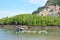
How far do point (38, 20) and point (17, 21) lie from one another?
10.3 metres

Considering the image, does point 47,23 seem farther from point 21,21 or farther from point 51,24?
point 21,21

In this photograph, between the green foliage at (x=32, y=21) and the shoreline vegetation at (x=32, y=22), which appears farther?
the green foliage at (x=32, y=21)

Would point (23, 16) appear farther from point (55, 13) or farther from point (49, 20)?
point (55, 13)

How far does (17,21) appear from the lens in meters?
114

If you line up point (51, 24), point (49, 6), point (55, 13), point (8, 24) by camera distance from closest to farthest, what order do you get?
point (51, 24) < point (8, 24) < point (55, 13) < point (49, 6)

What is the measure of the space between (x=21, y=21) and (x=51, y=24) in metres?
14.3

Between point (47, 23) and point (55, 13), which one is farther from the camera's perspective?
point (55, 13)

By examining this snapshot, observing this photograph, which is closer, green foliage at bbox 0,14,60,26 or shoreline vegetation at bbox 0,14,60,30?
shoreline vegetation at bbox 0,14,60,30

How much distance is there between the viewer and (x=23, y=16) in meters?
120

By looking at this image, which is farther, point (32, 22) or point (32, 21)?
point (32, 22)

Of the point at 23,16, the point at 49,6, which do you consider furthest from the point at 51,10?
the point at 23,16

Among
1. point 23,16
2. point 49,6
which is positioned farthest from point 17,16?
point 49,6

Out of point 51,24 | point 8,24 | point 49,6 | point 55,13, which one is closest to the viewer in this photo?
point 51,24

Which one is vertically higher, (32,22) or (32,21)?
(32,21)
